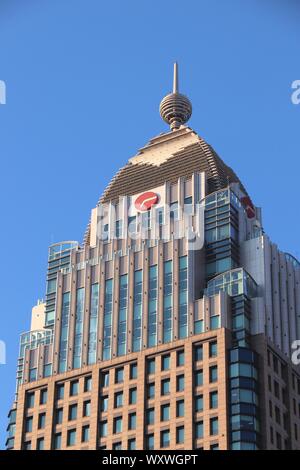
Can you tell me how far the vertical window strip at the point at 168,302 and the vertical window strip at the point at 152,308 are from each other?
1339 mm

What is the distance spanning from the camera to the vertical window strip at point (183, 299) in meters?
137

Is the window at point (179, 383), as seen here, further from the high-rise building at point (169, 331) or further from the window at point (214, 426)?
the window at point (214, 426)

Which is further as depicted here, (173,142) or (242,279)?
(173,142)

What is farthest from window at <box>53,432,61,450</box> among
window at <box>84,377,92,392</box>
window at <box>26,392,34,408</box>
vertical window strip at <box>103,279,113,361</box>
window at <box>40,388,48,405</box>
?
vertical window strip at <box>103,279,113,361</box>

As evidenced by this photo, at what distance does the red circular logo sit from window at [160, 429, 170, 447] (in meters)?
34.8

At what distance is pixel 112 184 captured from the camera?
163125 mm

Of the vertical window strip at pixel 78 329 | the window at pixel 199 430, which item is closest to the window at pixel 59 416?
the vertical window strip at pixel 78 329

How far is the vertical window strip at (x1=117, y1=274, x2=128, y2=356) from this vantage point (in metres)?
141

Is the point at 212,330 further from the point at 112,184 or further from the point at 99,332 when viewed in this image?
the point at 112,184

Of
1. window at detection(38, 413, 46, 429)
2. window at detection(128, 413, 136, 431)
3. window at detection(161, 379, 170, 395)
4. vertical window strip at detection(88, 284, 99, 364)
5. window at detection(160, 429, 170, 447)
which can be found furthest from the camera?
vertical window strip at detection(88, 284, 99, 364)

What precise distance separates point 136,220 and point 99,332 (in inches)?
726

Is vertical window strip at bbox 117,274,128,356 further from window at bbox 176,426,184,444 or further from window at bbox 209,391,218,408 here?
window at bbox 209,391,218,408

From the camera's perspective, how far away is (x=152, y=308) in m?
141
